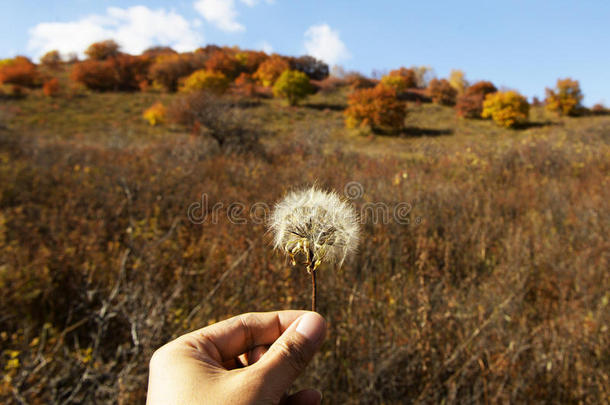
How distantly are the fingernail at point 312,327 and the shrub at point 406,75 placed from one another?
49246mm

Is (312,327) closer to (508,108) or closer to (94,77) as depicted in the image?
(508,108)

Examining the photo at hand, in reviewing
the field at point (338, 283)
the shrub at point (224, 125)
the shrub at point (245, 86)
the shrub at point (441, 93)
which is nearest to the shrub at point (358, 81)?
the shrub at point (441, 93)

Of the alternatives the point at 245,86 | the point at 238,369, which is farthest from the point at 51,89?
the point at 238,369

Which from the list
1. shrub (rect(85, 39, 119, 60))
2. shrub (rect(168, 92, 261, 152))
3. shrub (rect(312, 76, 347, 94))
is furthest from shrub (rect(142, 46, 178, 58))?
shrub (rect(168, 92, 261, 152))

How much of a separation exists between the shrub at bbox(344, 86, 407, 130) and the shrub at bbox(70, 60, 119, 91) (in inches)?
1206

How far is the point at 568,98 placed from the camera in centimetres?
3356

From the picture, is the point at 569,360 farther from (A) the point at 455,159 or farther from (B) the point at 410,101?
(B) the point at 410,101

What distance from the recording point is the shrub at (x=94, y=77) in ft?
125

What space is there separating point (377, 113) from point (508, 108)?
13.9 m

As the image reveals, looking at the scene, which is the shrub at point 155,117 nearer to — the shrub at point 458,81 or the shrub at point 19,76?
the shrub at point 19,76

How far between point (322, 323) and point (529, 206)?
6662 mm

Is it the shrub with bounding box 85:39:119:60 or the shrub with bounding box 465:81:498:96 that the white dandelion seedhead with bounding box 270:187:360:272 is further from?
the shrub with bounding box 85:39:119:60

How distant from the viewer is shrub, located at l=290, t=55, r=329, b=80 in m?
51.1

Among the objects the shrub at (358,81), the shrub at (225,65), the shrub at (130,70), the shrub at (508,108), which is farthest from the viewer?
the shrub at (358,81)
